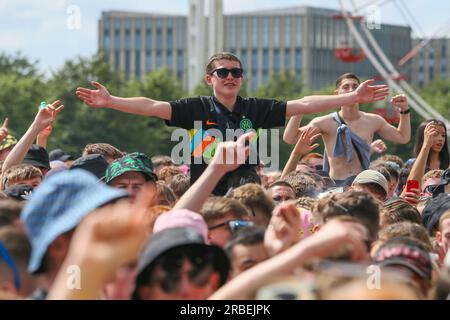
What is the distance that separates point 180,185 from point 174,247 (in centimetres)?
482

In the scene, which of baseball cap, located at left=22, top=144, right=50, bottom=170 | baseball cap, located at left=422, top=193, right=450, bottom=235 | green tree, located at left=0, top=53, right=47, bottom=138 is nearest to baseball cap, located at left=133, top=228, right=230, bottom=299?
baseball cap, located at left=422, top=193, right=450, bottom=235

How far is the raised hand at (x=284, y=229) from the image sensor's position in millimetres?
4883

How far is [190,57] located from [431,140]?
91.8m

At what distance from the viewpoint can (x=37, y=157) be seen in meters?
10.2

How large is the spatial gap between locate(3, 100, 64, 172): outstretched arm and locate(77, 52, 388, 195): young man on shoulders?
2.16 ft

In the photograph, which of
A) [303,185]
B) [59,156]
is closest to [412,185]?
[303,185]

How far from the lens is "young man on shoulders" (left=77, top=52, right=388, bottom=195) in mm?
8148

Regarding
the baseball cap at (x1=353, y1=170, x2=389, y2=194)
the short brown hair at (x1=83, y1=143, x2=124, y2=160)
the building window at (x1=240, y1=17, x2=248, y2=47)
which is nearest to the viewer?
the baseball cap at (x1=353, y1=170, x2=389, y2=194)

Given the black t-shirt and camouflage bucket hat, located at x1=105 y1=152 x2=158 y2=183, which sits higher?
the black t-shirt

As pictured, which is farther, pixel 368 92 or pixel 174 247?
pixel 368 92

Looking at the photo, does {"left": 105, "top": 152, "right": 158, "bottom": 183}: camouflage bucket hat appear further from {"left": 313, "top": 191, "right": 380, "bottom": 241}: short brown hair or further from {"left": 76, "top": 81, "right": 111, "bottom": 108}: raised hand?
{"left": 313, "top": 191, "right": 380, "bottom": 241}: short brown hair

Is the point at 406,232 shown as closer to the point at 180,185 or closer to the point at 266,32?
the point at 180,185

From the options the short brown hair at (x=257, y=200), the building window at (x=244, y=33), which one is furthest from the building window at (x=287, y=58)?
the short brown hair at (x=257, y=200)
